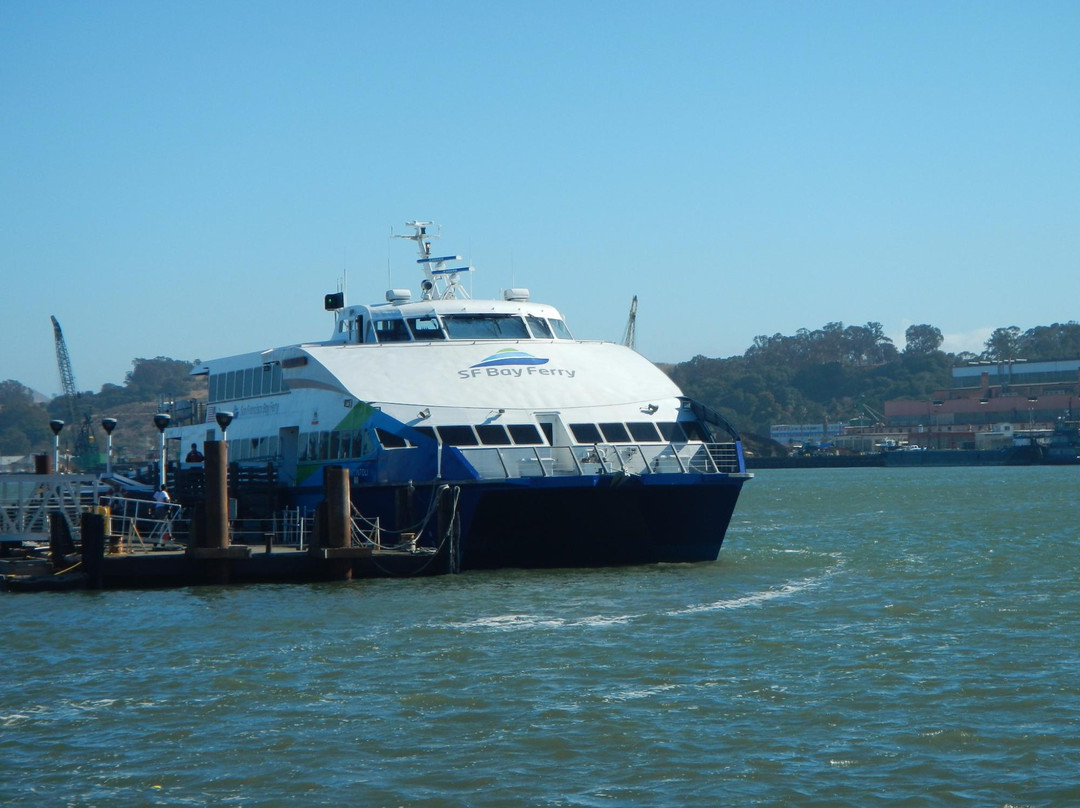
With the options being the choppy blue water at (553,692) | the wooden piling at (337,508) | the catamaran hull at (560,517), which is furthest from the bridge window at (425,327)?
the choppy blue water at (553,692)

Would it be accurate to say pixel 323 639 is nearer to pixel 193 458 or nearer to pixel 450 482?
pixel 450 482

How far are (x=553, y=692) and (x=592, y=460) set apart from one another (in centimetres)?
1108

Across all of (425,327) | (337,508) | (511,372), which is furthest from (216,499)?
(425,327)

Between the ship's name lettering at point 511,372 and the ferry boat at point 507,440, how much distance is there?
0.04 m

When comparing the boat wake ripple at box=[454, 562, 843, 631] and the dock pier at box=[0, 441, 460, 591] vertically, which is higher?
the dock pier at box=[0, 441, 460, 591]

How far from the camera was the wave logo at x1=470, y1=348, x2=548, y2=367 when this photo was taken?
2970 cm

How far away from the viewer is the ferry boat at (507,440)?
27141 millimetres

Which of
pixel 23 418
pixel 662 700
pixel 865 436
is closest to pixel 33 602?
pixel 662 700

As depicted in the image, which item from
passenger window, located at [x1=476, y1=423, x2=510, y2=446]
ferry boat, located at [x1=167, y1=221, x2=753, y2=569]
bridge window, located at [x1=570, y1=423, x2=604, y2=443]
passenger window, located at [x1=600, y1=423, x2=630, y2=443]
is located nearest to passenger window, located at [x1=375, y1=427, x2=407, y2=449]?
ferry boat, located at [x1=167, y1=221, x2=753, y2=569]

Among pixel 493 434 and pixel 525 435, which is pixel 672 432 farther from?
pixel 493 434

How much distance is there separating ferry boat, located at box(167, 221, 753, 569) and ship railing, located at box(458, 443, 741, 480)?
1.0 inches

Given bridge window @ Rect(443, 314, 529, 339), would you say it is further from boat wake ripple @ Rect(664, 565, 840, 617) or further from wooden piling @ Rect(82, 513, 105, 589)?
wooden piling @ Rect(82, 513, 105, 589)

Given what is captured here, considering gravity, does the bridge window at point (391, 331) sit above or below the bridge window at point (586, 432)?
above

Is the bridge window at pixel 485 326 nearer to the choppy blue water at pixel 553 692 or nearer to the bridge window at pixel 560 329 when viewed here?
the bridge window at pixel 560 329
